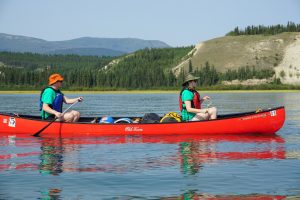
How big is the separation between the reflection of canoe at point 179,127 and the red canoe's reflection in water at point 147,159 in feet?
1.08

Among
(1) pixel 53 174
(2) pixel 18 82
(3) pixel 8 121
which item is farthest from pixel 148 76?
(1) pixel 53 174

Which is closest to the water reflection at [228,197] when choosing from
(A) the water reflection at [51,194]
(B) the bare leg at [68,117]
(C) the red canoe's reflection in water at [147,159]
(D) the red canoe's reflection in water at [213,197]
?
(D) the red canoe's reflection in water at [213,197]

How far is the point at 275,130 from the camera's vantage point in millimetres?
21484

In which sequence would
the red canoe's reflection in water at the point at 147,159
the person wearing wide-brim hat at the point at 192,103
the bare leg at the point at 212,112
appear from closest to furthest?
the red canoe's reflection in water at the point at 147,159 < the person wearing wide-brim hat at the point at 192,103 < the bare leg at the point at 212,112

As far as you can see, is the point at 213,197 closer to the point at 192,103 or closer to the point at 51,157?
the point at 51,157

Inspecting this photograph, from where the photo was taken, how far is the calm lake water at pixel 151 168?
11203 mm

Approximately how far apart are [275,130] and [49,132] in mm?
8356

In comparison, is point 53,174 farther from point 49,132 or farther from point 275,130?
point 275,130

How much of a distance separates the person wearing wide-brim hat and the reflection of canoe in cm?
46

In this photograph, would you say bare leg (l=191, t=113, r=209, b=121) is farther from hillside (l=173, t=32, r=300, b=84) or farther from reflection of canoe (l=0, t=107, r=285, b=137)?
hillside (l=173, t=32, r=300, b=84)

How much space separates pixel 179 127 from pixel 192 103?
38.5 inches

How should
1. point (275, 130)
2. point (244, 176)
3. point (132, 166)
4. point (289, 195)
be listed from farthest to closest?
1. point (275, 130)
2. point (132, 166)
3. point (244, 176)
4. point (289, 195)

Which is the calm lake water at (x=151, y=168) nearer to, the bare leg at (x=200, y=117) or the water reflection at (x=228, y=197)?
the water reflection at (x=228, y=197)

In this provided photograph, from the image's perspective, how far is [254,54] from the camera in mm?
176250
